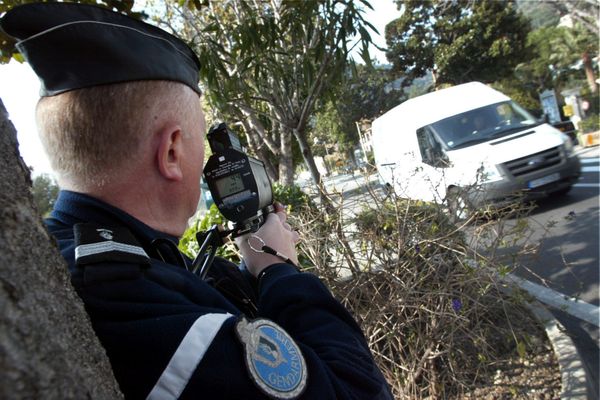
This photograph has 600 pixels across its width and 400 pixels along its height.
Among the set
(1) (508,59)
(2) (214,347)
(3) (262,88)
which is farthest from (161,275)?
(1) (508,59)

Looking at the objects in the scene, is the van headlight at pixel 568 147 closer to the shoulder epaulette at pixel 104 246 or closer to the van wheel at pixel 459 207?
the van wheel at pixel 459 207

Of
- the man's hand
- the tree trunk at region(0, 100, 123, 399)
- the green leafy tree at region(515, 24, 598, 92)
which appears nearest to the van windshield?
the man's hand

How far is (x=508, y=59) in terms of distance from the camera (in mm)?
28297

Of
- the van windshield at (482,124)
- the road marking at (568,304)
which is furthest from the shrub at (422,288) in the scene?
the van windshield at (482,124)

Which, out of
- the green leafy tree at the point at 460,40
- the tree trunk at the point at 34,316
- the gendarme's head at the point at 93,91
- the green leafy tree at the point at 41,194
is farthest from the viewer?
the green leafy tree at the point at 460,40

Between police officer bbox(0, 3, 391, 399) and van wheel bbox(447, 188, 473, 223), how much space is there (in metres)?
2.33

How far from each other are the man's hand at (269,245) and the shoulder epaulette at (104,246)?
42cm

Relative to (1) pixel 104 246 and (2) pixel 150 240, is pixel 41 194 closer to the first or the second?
(2) pixel 150 240

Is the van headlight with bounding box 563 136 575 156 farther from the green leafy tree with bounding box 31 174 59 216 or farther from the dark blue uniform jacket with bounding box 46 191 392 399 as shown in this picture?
the dark blue uniform jacket with bounding box 46 191 392 399

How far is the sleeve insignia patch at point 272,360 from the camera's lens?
2.68 feet

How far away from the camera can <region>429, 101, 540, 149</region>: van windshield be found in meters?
8.25

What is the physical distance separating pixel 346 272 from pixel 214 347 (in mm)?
2302

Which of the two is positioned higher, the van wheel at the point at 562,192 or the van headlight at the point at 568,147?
the van headlight at the point at 568,147

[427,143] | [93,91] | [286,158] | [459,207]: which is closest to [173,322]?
[93,91]
